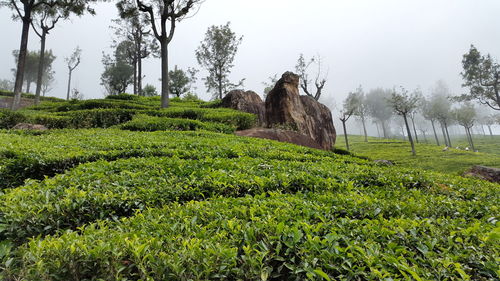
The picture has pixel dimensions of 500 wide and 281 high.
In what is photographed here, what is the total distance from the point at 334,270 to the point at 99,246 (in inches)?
81.9

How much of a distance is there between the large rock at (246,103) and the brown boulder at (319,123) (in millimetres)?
3752

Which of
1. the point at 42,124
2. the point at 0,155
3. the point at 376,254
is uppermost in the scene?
the point at 42,124

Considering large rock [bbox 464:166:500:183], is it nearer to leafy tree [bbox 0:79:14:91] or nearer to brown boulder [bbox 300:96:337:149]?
brown boulder [bbox 300:96:337:149]

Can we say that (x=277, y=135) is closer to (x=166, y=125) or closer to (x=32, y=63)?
(x=166, y=125)

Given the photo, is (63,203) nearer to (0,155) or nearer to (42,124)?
(0,155)

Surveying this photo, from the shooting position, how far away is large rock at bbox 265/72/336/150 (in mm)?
18562

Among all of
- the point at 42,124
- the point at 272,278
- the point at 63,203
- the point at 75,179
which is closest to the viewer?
the point at 272,278

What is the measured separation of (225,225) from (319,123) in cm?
1982

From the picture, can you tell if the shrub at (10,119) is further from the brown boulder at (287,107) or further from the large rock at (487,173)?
the large rock at (487,173)

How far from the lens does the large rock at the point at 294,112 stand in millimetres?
18562

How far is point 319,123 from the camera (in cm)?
2148

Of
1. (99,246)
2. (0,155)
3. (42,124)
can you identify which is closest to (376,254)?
(99,246)

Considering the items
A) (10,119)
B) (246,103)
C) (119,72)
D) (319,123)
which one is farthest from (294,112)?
(119,72)

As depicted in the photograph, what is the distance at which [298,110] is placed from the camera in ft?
63.9
